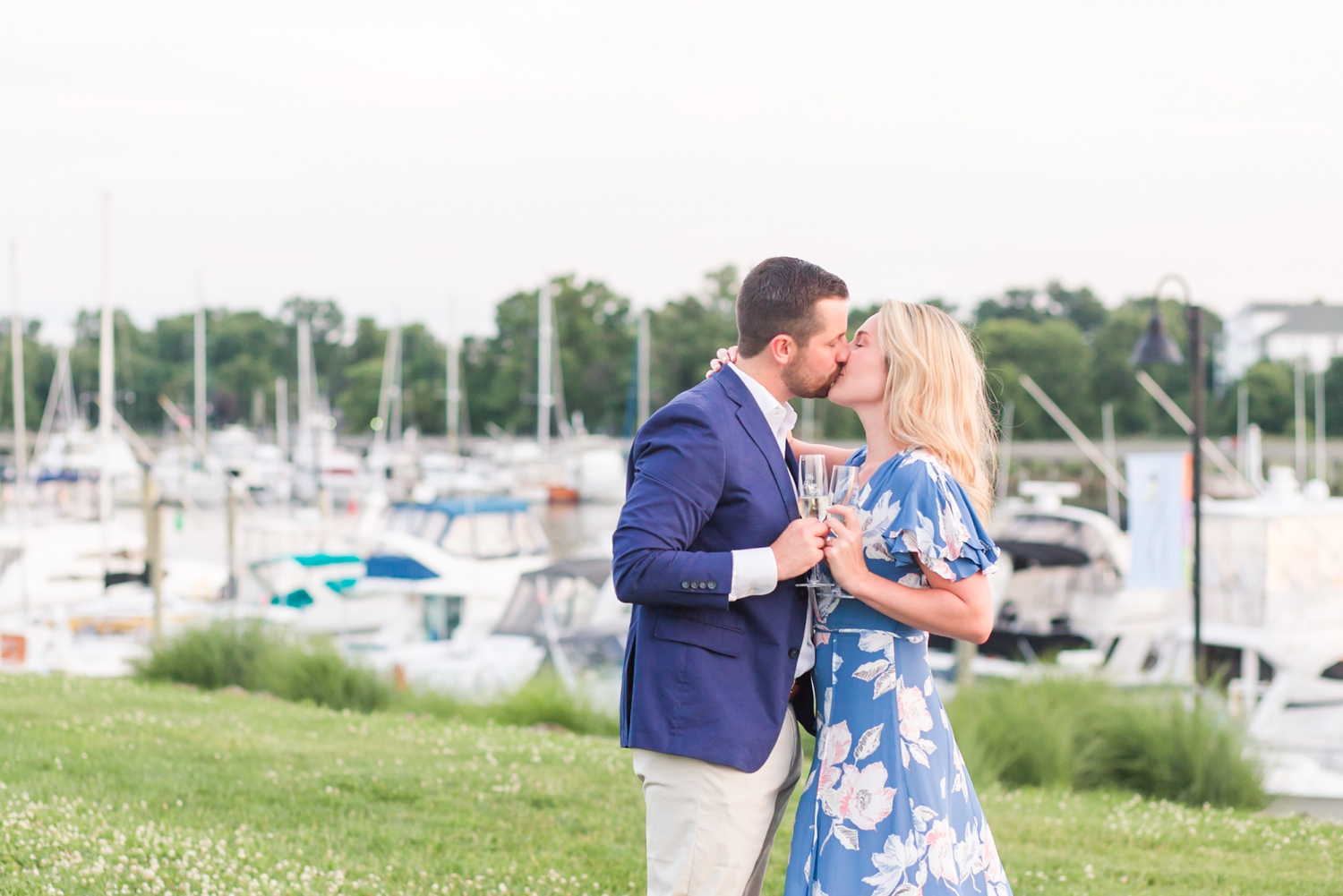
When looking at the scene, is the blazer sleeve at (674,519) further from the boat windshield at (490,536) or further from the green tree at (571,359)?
the green tree at (571,359)

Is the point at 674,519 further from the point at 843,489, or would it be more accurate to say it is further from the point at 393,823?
the point at 393,823

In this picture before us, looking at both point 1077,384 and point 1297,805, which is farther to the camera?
point 1077,384

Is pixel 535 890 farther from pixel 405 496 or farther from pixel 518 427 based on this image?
pixel 518 427

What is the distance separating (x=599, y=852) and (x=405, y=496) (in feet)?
181

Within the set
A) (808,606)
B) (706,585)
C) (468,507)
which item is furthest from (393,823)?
(468,507)

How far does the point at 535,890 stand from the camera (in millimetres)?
5152

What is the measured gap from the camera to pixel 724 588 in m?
3.10

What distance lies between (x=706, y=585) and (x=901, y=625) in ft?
2.22

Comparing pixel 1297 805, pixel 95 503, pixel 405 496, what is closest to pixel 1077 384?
pixel 405 496

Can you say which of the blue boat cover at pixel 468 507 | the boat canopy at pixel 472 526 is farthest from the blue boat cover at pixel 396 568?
the blue boat cover at pixel 468 507

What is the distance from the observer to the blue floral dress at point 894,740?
3.30 m

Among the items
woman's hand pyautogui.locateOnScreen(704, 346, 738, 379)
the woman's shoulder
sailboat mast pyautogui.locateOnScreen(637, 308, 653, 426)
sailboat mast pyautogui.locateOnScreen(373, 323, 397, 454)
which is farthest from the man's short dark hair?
sailboat mast pyautogui.locateOnScreen(637, 308, 653, 426)

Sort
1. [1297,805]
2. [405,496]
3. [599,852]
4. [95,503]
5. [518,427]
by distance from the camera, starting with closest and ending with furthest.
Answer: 1. [599,852]
2. [1297,805]
3. [95,503]
4. [405,496]
5. [518,427]

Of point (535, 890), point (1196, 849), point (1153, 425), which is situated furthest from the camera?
point (1153, 425)
